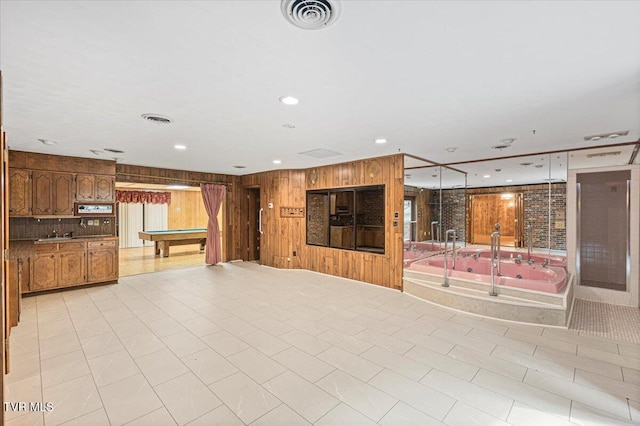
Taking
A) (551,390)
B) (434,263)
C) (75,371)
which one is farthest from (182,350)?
(434,263)

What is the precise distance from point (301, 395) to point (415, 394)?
89 cm

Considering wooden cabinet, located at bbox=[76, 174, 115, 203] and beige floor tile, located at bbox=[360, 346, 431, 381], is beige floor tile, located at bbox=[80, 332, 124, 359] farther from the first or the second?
wooden cabinet, located at bbox=[76, 174, 115, 203]

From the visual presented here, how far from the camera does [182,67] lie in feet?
6.73

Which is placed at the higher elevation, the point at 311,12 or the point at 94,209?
the point at 311,12

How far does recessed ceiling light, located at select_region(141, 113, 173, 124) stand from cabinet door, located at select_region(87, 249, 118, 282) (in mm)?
3741

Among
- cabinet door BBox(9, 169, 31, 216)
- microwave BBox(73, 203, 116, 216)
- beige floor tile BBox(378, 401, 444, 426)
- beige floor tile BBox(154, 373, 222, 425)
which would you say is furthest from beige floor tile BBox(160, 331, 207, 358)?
cabinet door BBox(9, 169, 31, 216)

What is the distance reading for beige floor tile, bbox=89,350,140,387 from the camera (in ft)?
8.21

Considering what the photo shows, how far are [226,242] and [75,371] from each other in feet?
17.8

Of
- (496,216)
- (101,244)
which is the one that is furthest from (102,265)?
(496,216)

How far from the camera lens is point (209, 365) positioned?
270 centimetres

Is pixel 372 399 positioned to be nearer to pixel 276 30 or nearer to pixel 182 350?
pixel 182 350

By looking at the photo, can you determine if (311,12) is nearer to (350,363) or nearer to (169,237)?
(350,363)

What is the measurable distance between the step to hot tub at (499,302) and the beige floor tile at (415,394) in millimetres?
2100

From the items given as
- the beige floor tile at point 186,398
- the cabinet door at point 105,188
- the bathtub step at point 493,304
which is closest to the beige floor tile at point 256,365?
the beige floor tile at point 186,398
